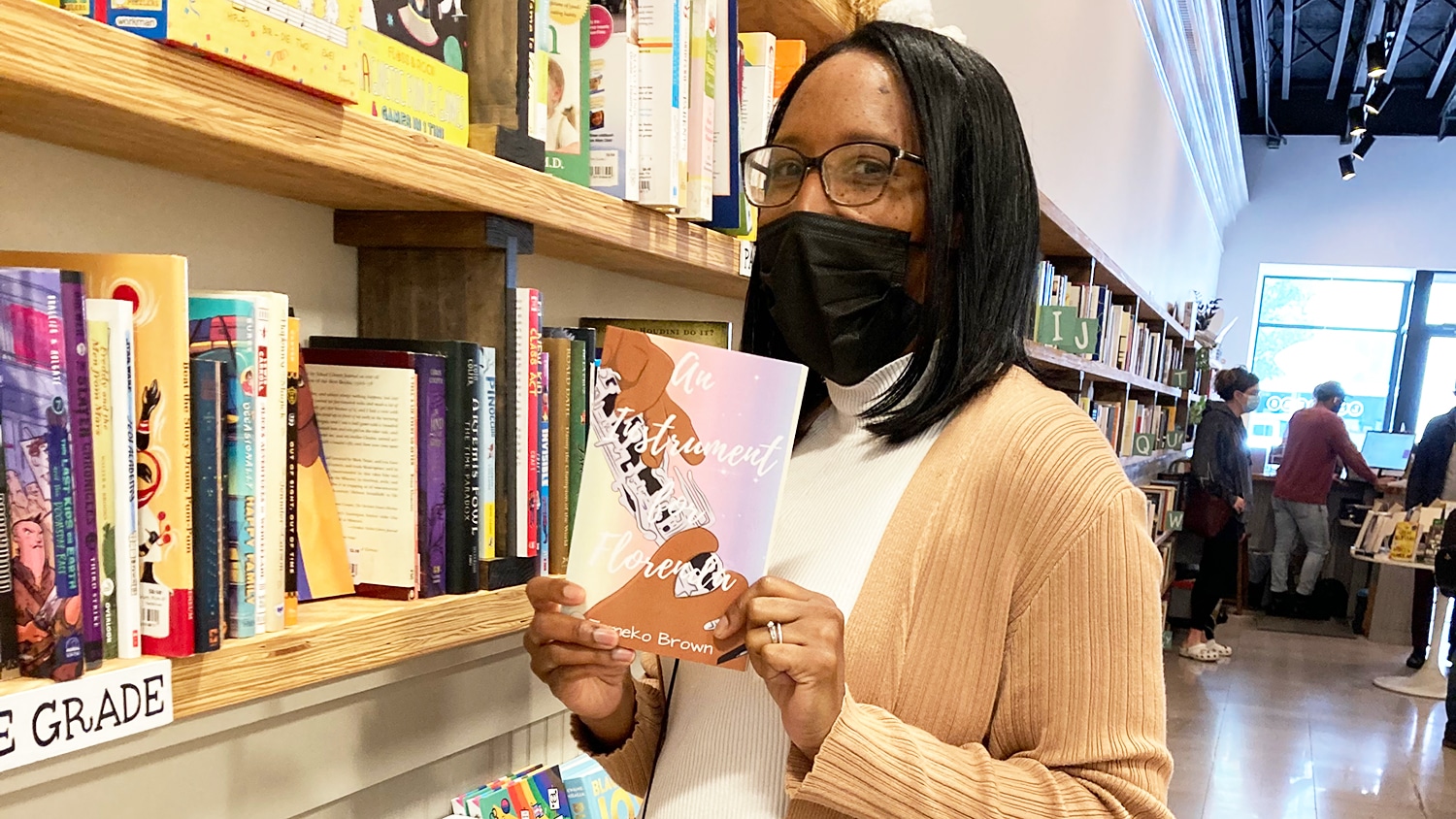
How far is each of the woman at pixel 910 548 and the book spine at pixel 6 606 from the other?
40cm

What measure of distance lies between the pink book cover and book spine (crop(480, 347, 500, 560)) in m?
0.23

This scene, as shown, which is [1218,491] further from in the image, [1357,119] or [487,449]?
[487,449]

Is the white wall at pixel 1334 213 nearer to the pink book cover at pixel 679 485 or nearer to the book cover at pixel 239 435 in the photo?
the pink book cover at pixel 679 485

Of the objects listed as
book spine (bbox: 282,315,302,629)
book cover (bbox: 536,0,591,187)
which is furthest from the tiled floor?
book spine (bbox: 282,315,302,629)

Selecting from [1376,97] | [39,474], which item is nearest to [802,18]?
[39,474]

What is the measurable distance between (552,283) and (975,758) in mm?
1024

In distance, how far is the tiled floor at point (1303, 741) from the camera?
388 cm

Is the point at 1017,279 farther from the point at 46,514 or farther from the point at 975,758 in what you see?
the point at 46,514

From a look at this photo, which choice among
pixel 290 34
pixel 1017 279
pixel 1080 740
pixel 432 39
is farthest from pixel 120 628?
pixel 1017 279

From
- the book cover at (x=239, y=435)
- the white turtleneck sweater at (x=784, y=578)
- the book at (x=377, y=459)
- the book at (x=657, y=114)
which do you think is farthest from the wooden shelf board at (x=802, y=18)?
the book cover at (x=239, y=435)

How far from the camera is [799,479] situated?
1.07 m

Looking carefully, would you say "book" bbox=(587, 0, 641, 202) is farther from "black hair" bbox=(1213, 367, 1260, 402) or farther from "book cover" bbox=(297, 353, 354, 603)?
"black hair" bbox=(1213, 367, 1260, 402)

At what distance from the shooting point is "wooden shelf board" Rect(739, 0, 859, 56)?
1.69 metres

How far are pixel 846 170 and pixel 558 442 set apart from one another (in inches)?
19.2
